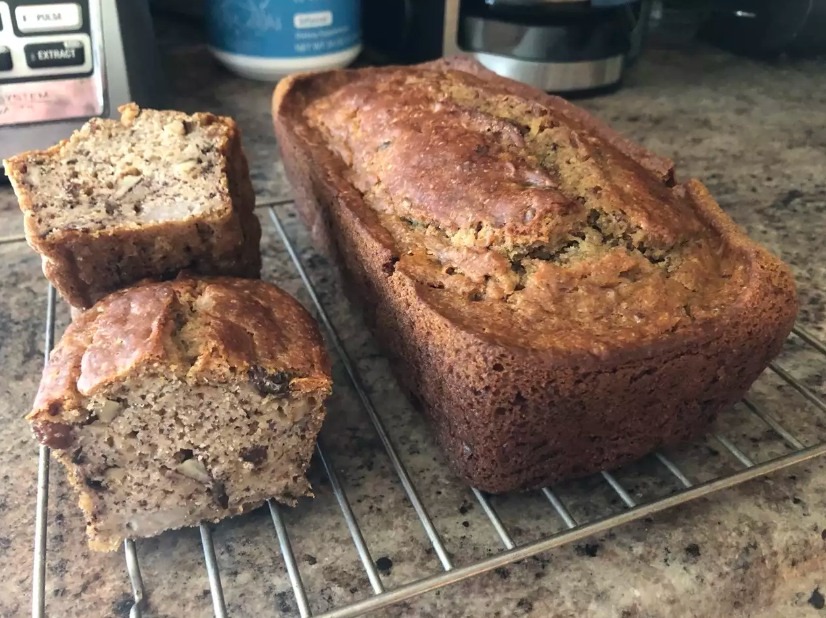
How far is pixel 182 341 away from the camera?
2.69 ft

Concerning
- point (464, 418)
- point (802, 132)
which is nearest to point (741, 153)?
point (802, 132)

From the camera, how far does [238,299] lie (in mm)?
909

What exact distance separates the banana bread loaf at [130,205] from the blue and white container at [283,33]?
2.48ft

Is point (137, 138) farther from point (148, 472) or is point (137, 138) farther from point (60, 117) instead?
point (148, 472)

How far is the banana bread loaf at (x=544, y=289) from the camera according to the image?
2.64 feet

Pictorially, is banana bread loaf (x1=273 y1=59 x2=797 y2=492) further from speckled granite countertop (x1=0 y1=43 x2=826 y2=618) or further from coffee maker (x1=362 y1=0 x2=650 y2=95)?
coffee maker (x1=362 y1=0 x2=650 y2=95)

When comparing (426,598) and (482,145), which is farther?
(482,145)

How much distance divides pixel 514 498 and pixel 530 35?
1.25 metres

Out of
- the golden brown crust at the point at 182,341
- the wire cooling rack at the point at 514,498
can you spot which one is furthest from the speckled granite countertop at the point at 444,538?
the golden brown crust at the point at 182,341

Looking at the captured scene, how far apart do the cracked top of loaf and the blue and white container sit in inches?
27.9

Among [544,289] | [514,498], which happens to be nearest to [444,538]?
[514,498]

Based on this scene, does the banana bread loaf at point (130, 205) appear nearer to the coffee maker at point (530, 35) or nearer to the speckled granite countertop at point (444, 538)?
the speckled granite countertop at point (444, 538)

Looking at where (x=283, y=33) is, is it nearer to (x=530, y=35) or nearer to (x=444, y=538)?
(x=530, y=35)

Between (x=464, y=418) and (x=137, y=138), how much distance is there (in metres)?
0.64
